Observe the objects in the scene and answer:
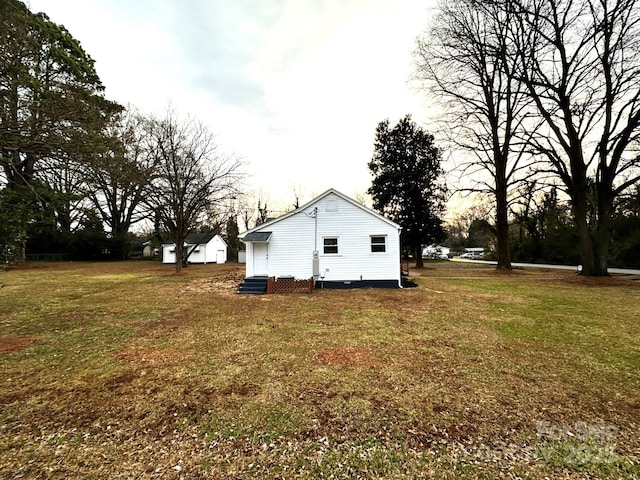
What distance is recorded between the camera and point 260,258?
582 inches

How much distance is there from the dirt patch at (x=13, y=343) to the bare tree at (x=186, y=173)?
16042 millimetres

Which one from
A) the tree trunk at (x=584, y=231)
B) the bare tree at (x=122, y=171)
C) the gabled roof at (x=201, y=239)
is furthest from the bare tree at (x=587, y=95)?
the gabled roof at (x=201, y=239)

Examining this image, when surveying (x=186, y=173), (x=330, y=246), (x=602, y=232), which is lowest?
(x=330, y=246)

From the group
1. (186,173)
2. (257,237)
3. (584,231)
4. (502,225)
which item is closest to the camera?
(257,237)

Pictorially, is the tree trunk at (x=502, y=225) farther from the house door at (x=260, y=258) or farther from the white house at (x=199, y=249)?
the white house at (x=199, y=249)

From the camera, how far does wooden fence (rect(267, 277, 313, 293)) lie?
13.3 meters

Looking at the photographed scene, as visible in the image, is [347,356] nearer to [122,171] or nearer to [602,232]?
[122,171]

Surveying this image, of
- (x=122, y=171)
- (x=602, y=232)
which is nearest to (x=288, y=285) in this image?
(x=122, y=171)

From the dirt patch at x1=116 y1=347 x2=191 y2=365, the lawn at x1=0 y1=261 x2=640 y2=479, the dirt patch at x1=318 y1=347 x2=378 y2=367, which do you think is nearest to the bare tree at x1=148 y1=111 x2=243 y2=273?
the lawn at x1=0 y1=261 x2=640 y2=479

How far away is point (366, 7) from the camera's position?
1091 cm

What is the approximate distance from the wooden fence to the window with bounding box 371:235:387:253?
3546 mm

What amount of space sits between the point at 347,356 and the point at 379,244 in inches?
371

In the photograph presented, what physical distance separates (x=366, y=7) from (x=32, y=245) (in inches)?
1619

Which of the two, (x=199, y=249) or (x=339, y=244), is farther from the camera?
(x=199, y=249)
